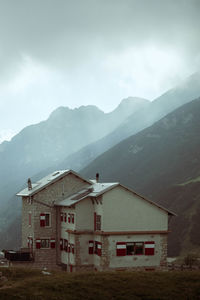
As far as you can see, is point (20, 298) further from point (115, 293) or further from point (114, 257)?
point (114, 257)

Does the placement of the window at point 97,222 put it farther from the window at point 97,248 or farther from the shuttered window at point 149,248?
the shuttered window at point 149,248

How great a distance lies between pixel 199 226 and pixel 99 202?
250 ft

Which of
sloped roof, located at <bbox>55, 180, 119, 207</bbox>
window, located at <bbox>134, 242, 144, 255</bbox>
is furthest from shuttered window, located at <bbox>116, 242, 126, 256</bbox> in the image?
sloped roof, located at <bbox>55, 180, 119, 207</bbox>

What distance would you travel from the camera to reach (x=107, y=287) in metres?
29.4

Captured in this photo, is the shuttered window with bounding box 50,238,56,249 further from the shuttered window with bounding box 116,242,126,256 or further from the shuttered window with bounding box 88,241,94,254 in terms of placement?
the shuttered window with bounding box 116,242,126,256

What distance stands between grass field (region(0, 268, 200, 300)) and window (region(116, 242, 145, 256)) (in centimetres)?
2260

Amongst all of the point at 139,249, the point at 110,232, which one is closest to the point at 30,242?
the point at 110,232

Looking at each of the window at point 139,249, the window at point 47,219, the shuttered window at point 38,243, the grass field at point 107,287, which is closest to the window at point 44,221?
the window at point 47,219

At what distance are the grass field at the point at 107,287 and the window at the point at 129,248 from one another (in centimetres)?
2260

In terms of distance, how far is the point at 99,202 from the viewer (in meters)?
57.3

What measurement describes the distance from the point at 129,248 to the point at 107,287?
27514 millimetres

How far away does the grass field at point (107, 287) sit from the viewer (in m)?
27.6

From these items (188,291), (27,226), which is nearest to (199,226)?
(27,226)

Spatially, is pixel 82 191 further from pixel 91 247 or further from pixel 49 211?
pixel 91 247
